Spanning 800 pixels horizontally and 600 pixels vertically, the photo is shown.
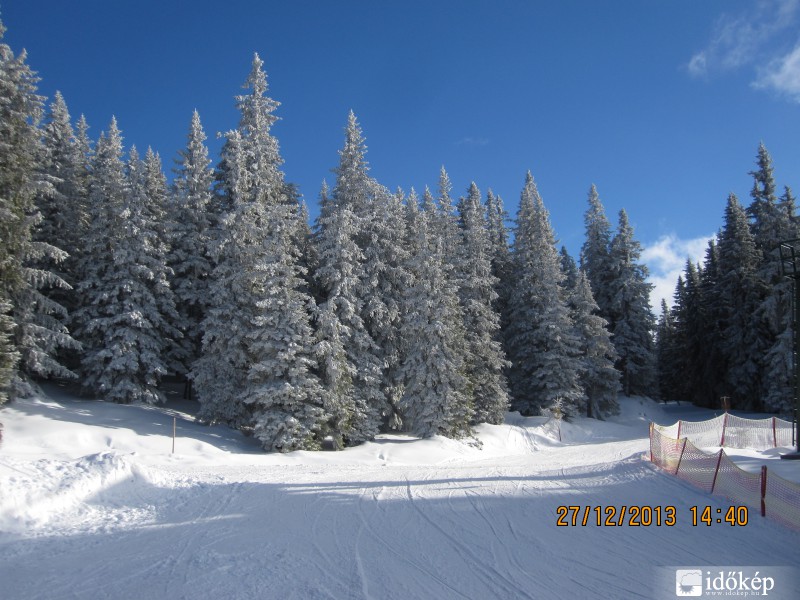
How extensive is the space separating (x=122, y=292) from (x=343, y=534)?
1984 centimetres

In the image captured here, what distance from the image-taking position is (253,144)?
2295 centimetres

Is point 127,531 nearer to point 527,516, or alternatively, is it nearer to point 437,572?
point 437,572

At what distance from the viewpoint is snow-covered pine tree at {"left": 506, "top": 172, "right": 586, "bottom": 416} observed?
32.4 m

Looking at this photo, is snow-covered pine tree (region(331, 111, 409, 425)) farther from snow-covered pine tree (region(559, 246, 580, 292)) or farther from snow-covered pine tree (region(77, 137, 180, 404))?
snow-covered pine tree (region(559, 246, 580, 292))

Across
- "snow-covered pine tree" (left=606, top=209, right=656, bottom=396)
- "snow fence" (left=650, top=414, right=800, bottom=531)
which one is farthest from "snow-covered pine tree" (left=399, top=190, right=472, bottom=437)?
"snow-covered pine tree" (left=606, top=209, right=656, bottom=396)

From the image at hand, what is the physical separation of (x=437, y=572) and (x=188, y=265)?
23.4 meters

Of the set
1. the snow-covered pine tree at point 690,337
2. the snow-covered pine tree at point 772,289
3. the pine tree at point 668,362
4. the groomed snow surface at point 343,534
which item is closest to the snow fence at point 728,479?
the groomed snow surface at point 343,534

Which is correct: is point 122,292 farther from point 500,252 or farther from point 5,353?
point 500,252

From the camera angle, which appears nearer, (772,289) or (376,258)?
(376,258)

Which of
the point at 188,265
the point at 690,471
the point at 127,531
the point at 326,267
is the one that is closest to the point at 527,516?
the point at 690,471

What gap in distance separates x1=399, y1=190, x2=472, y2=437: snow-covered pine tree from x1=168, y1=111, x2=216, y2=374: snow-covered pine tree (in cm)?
1113

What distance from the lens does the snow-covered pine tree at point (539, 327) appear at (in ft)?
106

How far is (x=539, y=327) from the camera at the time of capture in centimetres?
3369
